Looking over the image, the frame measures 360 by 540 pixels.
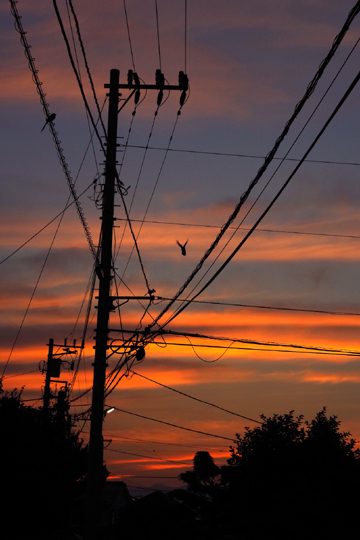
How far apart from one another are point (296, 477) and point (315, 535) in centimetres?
211

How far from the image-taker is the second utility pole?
15915 millimetres

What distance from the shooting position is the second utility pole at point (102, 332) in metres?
15.9

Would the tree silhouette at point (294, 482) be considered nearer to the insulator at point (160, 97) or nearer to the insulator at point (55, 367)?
the insulator at point (160, 97)

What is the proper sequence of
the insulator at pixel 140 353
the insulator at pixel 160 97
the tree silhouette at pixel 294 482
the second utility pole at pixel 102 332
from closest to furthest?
the second utility pole at pixel 102 332 < the insulator at pixel 160 97 < the insulator at pixel 140 353 < the tree silhouette at pixel 294 482

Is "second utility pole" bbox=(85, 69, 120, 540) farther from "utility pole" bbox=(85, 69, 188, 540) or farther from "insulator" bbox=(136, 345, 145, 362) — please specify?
"insulator" bbox=(136, 345, 145, 362)

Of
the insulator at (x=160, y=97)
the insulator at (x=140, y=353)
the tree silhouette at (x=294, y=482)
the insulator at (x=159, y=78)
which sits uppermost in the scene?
the insulator at (x=159, y=78)

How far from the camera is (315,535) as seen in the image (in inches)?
891

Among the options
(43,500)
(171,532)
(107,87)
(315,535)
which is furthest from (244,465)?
(171,532)

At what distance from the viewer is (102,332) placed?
17422 mm

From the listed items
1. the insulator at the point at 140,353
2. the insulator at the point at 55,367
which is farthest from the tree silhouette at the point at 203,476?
the insulator at the point at 140,353

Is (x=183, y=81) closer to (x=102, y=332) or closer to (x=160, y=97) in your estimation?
(x=160, y=97)

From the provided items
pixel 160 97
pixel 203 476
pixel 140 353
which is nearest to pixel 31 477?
pixel 140 353

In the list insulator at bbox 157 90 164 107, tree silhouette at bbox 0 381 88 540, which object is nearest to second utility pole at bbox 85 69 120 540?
insulator at bbox 157 90 164 107

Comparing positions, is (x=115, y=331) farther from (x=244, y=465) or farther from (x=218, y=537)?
(x=218, y=537)
